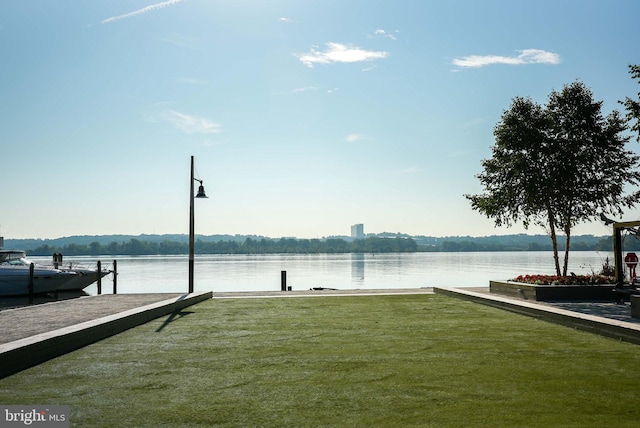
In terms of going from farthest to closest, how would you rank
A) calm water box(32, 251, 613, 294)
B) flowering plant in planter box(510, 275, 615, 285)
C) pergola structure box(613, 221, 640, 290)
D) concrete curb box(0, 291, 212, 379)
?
calm water box(32, 251, 613, 294)
flowering plant in planter box(510, 275, 615, 285)
pergola structure box(613, 221, 640, 290)
concrete curb box(0, 291, 212, 379)

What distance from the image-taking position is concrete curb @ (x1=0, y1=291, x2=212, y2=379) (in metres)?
7.79

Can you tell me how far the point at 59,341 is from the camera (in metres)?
9.01

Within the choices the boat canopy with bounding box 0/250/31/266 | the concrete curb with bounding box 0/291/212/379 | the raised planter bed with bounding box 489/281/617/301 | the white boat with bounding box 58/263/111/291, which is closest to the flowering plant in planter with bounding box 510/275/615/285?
the raised planter bed with bounding box 489/281/617/301

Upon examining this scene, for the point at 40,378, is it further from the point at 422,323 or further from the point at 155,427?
the point at 422,323

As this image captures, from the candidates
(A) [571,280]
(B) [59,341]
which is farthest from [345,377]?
Result: (A) [571,280]

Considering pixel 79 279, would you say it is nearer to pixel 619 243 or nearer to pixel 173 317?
pixel 173 317

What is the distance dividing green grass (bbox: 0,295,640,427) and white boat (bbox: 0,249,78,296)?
26.3 metres

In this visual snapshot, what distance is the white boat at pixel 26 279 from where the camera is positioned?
33812 mm

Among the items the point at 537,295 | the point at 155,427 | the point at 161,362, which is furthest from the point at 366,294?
the point at 155,427

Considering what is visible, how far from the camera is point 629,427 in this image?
203 inches

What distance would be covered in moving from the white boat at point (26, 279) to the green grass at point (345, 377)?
26309mm

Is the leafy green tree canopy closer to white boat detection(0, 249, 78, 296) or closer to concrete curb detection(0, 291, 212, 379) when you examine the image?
concrete curb detection(0, 291, 212, 379)

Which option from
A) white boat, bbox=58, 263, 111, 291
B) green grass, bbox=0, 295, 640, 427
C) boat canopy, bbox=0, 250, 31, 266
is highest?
boat canopy, bbox=0, 250, 31, 266

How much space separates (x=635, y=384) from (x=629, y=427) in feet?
6.22
